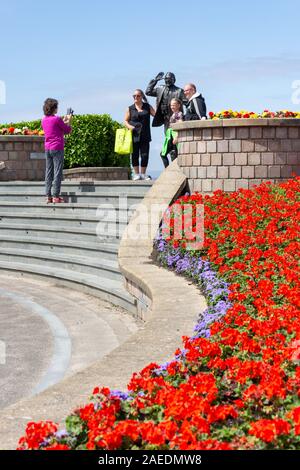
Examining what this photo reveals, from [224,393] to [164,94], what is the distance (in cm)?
1223

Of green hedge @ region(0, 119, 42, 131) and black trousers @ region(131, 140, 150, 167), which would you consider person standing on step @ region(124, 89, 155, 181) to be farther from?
green hedge @ region(0, 119, 42, 131)

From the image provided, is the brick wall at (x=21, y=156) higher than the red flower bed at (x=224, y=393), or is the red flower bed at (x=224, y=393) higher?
the brick wall at (x=21, y=156)

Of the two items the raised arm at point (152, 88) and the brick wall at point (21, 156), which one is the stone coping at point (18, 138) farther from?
the raised arm at point (152, 88)

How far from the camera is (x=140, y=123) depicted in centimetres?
1614

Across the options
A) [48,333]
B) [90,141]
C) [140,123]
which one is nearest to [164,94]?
[140,123]

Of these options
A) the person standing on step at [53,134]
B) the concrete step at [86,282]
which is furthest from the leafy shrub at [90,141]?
the concrete step at [86,282]

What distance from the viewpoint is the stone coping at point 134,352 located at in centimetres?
466

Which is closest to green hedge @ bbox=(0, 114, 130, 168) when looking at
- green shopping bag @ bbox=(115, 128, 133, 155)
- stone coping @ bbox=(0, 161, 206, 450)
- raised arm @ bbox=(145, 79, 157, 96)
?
green shopping bag @ bbox=(115, 128, 133, 155)

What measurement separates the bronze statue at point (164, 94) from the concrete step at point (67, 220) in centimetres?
310

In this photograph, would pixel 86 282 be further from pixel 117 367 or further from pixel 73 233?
pixel 117 367

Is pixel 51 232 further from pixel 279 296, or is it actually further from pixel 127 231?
pixel 279 296

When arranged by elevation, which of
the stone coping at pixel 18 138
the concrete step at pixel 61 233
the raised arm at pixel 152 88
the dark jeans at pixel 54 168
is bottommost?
the concrete step at pixel 61 233

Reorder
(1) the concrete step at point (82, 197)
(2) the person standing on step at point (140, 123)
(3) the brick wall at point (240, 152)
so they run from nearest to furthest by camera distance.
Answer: (3) the brick wall at point (240, 152) < (1) the concrete step at point (82, 197) < (2) the person standing on step at point (140, 123)
